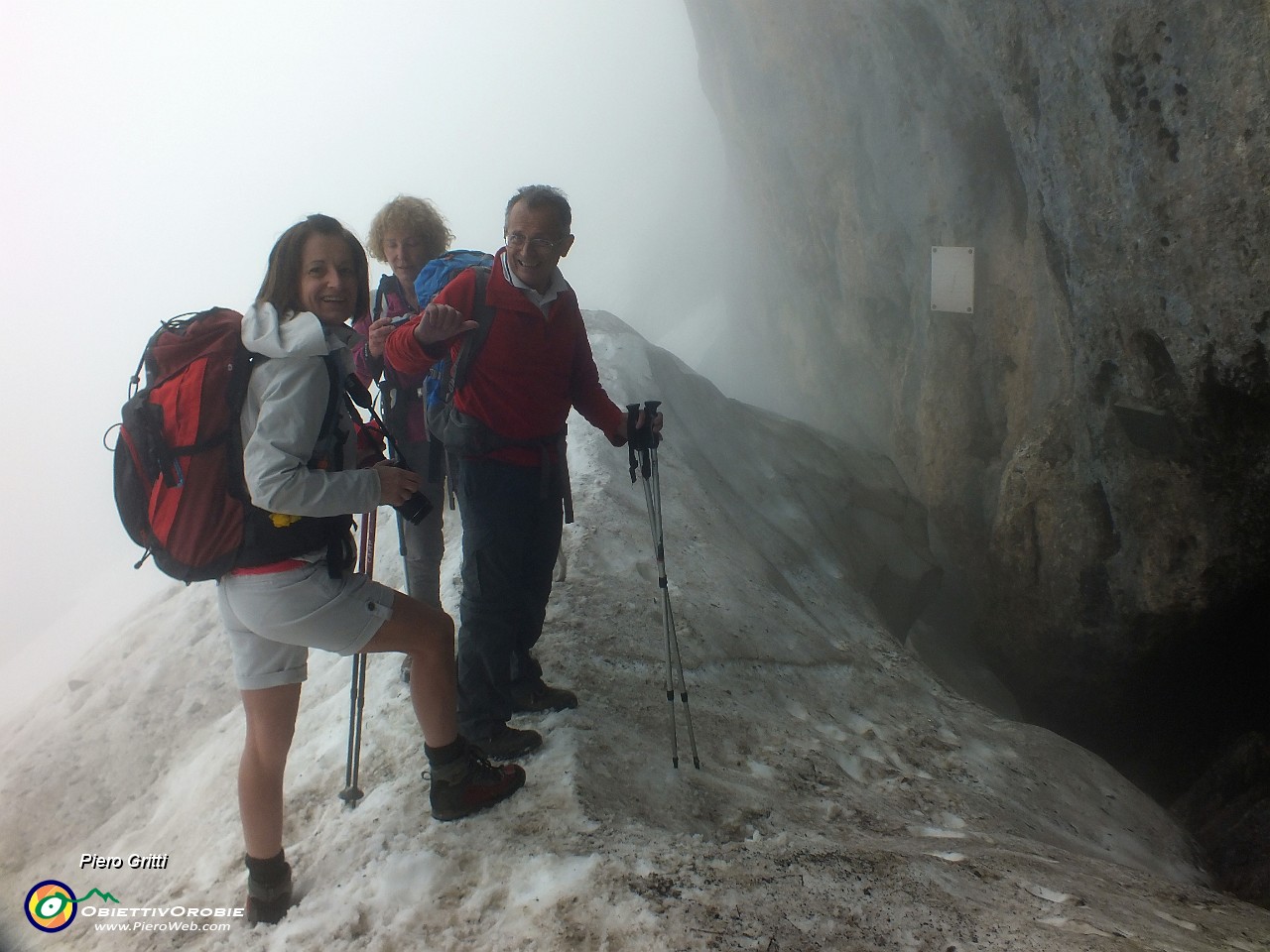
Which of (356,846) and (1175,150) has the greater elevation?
(1175,150)

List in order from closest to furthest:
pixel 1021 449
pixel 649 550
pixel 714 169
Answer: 1. pixel 649 550
2. pixel 1021 449
3. pixel 714 169

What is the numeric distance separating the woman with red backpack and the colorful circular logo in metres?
1.56

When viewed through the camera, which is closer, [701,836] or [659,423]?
[701,836]

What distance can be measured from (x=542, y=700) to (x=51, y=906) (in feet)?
9.59

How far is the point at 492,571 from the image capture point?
12.9ft

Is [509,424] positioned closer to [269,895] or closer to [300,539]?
[300,539]

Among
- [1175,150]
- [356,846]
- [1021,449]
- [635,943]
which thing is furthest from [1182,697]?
[356,846]

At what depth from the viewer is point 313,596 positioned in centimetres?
295

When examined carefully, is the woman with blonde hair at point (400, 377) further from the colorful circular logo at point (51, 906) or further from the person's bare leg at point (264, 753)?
the colorful circular logo at point (51, 906)

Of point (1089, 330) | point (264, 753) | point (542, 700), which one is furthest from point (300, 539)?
point (1089, 330)

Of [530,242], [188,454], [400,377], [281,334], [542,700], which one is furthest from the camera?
[400,377]

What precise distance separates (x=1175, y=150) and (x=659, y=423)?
14.6 ft

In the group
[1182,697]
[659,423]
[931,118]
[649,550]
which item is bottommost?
[1182,697]

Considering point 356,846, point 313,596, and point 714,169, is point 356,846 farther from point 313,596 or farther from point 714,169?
point 714,169
